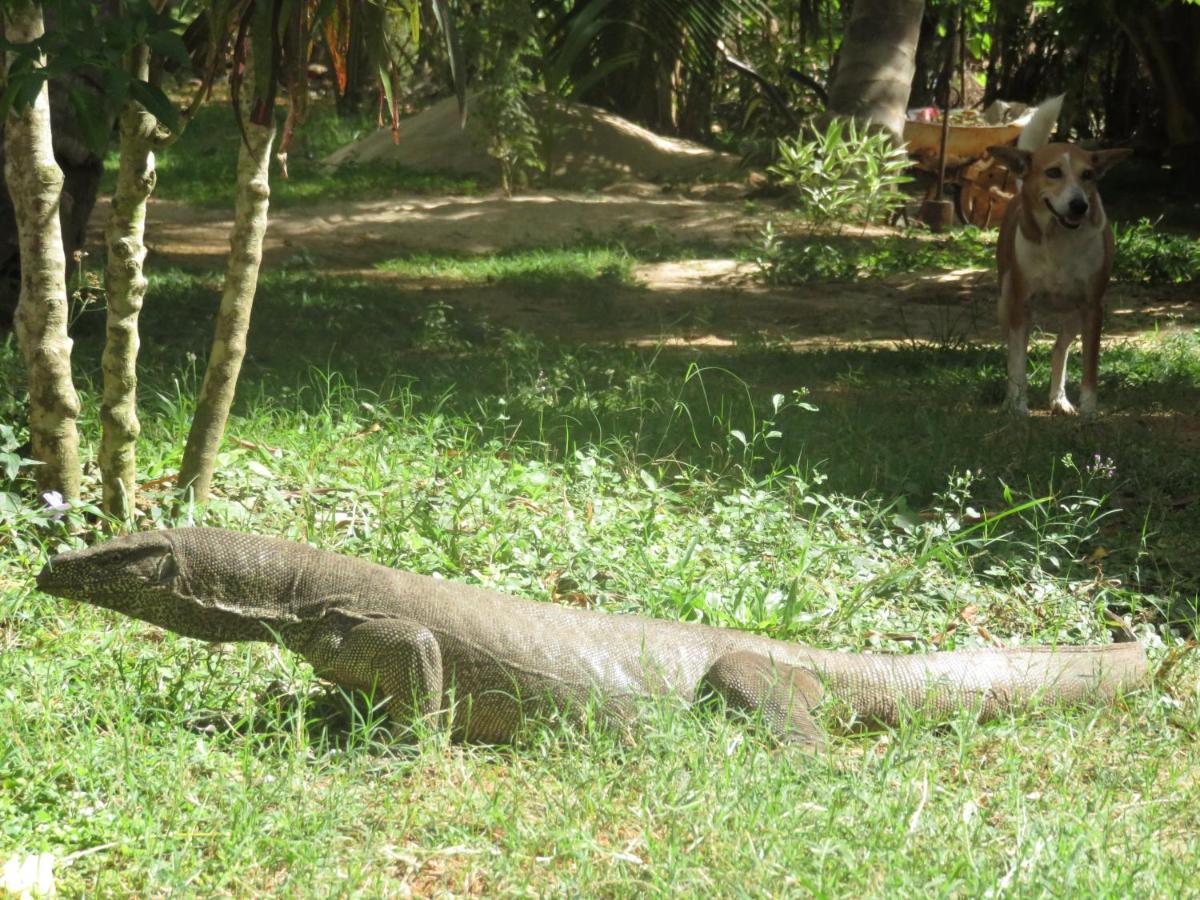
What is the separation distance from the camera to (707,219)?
14023mm

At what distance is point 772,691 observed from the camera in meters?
3.61

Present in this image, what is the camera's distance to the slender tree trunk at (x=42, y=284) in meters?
4.55

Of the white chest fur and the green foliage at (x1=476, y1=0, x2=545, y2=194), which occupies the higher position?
the green foliage at (x1=476, y1=0, x2=545, y2=194)

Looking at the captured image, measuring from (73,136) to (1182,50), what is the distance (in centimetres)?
1281

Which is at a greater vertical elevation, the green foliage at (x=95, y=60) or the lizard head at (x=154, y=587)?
the green foliage at (x=95, y=60)

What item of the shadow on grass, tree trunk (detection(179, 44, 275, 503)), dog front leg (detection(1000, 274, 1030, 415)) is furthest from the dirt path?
tree trunk (detection(179, 44, 275, 503))

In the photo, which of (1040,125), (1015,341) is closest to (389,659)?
(1015,341)

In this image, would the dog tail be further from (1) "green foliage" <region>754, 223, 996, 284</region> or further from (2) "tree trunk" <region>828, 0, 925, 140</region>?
(2) "tree trunk" <region>828, 0, 925, 140</region>

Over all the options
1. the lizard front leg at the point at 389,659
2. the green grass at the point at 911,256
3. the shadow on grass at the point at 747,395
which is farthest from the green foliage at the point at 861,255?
the lizard front leg at the point at 389,659

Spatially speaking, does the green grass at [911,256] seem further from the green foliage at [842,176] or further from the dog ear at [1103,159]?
the dog ear at [1103,159]

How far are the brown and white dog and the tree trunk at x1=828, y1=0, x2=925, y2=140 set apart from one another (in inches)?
244

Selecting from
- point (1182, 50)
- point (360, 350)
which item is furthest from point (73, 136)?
point (1182, 50)

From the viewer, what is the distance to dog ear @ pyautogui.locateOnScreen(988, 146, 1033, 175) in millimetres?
7867

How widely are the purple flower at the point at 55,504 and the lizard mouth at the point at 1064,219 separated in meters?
5.61
